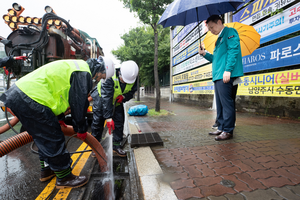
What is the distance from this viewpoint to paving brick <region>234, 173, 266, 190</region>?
1679 millimetres

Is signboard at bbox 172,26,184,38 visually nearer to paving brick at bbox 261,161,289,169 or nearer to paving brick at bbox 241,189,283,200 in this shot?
paving brick at bbox 261,161,289,169

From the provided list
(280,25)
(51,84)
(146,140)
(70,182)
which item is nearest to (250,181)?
(146,140)

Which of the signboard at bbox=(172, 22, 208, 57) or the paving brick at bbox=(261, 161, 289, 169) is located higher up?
the signboard at bbox=(172, 22, 208, 57)

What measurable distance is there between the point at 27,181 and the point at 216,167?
2561 mm

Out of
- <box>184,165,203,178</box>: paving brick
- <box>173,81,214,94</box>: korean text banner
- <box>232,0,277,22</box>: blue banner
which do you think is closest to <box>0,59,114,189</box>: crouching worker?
<box>184,165,203,178</box>: paving brick

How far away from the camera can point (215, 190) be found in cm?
166

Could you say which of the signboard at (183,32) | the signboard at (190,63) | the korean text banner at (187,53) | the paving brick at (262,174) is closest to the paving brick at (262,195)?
the paving brick at (262,174)

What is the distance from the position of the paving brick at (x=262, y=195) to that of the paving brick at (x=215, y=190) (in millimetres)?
128

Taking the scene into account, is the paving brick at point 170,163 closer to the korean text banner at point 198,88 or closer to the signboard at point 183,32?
the korean text banner at point 198,88

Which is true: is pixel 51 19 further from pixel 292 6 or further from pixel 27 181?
pixel 292 6

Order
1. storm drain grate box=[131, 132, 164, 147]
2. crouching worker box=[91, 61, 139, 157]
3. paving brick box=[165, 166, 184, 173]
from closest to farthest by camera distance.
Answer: paving brick box=[165, 166, 184, 173] < crouching worker box=[91, 61, 139, 157] < storm drain grate box=[131, 132, 164, 147]

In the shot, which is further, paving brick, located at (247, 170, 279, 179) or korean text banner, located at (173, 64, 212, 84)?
korean text banner, located at (173, 64, 212, 84)

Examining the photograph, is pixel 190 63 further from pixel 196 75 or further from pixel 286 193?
pixel 286 193

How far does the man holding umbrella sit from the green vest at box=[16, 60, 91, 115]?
2.46 meters
